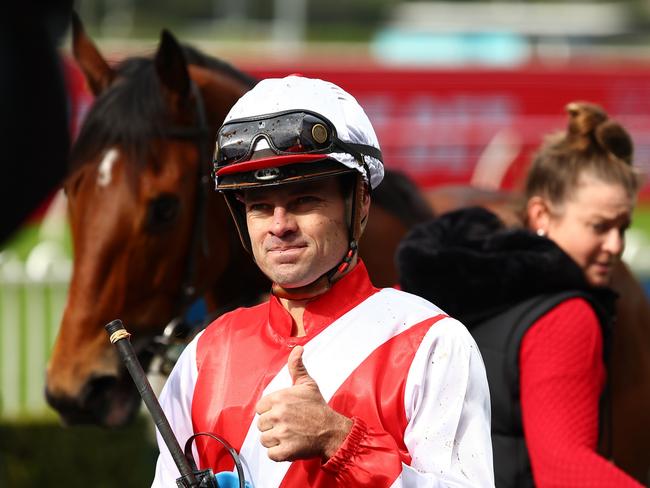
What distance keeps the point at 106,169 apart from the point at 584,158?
5.10 ft

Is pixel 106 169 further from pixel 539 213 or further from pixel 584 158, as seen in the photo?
pixel 584 158

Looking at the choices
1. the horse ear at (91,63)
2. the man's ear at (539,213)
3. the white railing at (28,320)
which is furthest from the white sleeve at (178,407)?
the white railing at (28,320)

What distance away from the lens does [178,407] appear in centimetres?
201

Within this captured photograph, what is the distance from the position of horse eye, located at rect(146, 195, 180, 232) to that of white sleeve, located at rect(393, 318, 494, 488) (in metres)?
1.92

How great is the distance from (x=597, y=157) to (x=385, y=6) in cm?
2201

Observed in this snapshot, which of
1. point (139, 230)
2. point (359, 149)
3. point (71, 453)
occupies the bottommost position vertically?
point (71, 453)

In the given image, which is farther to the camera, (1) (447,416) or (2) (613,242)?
(2) (613,242)

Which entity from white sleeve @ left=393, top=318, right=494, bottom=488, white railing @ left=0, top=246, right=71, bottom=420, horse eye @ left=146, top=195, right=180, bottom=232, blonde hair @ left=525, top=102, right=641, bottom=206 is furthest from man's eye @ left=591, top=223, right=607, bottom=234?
white railing @ left=0, top=246, right=71, bottom=420

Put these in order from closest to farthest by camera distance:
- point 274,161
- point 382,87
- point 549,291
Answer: point 274,161 → point 549,291 → point 382,87

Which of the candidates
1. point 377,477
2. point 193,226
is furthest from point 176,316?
point 377,477

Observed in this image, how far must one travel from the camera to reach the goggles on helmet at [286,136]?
1.94m

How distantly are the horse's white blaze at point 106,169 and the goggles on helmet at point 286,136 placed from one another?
5.41ft

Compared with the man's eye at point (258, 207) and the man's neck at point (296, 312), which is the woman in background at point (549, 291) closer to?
the man's neck at point (296, 312)

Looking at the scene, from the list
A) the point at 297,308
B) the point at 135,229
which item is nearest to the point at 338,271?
the point at 297,308
